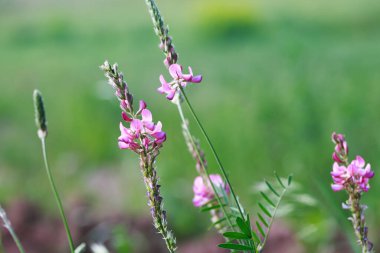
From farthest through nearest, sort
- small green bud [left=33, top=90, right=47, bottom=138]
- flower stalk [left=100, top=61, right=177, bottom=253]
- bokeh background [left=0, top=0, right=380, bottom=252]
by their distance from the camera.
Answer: bokeh background [left=0, top=0, right=380, bottom=252] < small green bud [left=33, top=90, right=47, bottom=138] < flower stalk [left=100, top=61, right=177, bottom=253]

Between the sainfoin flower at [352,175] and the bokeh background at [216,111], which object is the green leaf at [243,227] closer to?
the sainfoin flower at [352,175]

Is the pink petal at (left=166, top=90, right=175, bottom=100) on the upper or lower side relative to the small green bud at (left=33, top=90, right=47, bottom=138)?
lower

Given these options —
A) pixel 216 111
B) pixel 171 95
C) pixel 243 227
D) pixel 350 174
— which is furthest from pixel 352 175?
pixel 216 111

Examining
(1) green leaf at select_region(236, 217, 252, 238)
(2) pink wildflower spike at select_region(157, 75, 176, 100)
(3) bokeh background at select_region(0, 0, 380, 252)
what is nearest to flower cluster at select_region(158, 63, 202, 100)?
(2) pink wildflower spike at select_region(157, 75, 176, 100)

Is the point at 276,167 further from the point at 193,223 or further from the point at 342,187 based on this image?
the point at 342,187

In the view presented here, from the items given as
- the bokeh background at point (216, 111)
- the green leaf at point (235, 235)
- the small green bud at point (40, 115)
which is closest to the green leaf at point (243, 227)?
the green leaf at point (235, 235)

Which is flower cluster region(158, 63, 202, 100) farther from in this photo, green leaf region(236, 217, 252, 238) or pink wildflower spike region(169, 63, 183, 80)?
green leaf region(236, 217, 252, 238)

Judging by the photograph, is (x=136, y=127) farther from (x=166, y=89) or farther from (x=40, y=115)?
(x=40, y=115)

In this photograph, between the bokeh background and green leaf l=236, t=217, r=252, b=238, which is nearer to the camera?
green leaf l=236, t=217, r=252, b=238
